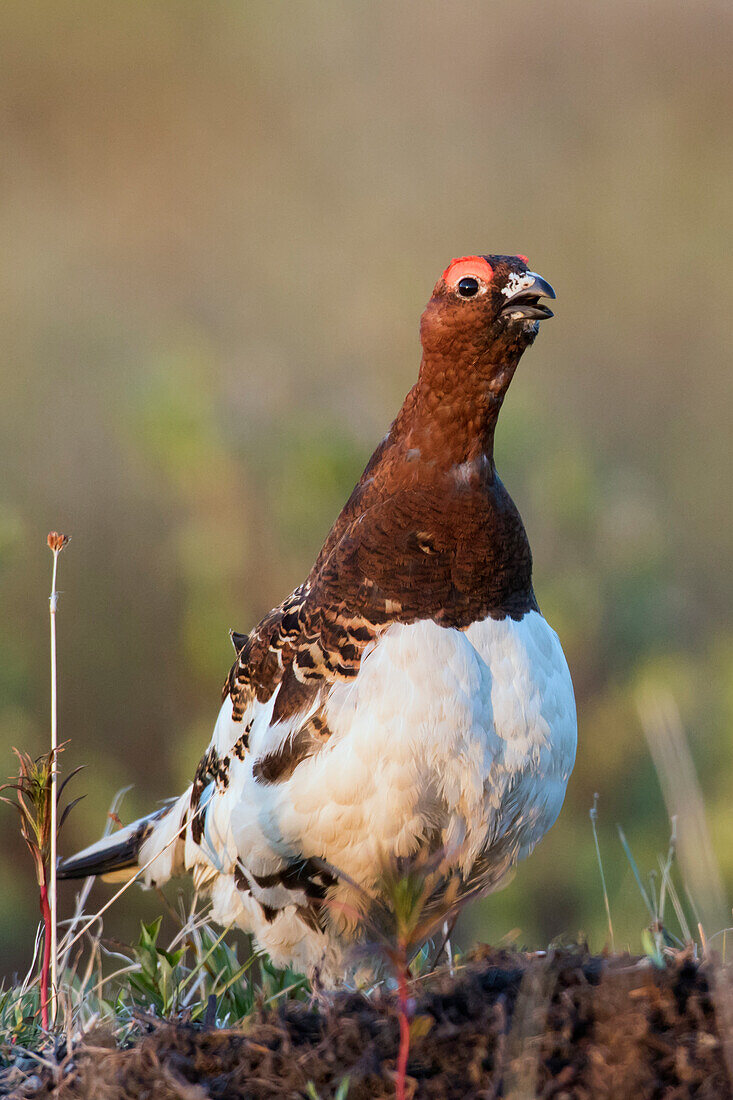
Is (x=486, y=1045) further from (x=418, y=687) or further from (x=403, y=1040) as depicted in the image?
(x=418, y=687)

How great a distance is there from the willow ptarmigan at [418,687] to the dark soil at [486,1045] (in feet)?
2.67

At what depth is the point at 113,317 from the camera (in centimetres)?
1001

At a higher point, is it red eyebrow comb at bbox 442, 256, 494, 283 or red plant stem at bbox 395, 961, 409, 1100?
red eyebrow comb at bbox 442, 256, 494, 283

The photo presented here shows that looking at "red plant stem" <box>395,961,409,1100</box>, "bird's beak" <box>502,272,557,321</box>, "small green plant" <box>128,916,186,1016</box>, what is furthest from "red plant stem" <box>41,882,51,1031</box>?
"bird's beak" <box>502,272,557,321</box>

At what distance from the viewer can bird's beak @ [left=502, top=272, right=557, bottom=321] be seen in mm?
3008

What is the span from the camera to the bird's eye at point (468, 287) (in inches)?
120

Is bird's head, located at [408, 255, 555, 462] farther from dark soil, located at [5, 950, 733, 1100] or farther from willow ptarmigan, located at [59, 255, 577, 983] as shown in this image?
dark soil, located at [5, 950, 733, 1100]

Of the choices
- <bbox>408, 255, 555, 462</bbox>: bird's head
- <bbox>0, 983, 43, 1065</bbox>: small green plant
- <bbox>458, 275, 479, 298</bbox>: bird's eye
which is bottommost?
<bbox>0, 983, 43, 1065</bbox>: small green plant

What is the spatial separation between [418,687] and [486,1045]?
1.07 meters

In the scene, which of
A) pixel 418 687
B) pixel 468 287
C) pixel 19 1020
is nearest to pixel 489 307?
pixel 468 287

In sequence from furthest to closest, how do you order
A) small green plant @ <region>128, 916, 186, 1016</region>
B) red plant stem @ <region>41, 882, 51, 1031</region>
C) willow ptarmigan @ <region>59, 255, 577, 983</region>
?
1. willow ptarmigan @ <region>59, 255, 577, 983</region>
2. small green plant @ <region>128, 916, 186, 1016</region>
3. red plant stem @ <region>41, 882, 51, 1031</region>

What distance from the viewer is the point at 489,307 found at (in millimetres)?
3033

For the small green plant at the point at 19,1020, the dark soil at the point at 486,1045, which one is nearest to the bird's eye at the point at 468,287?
the dark soil at the point at 486,1045

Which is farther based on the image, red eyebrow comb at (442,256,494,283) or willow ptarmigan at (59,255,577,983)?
red eyebrow comb at (442,256,494,283)
